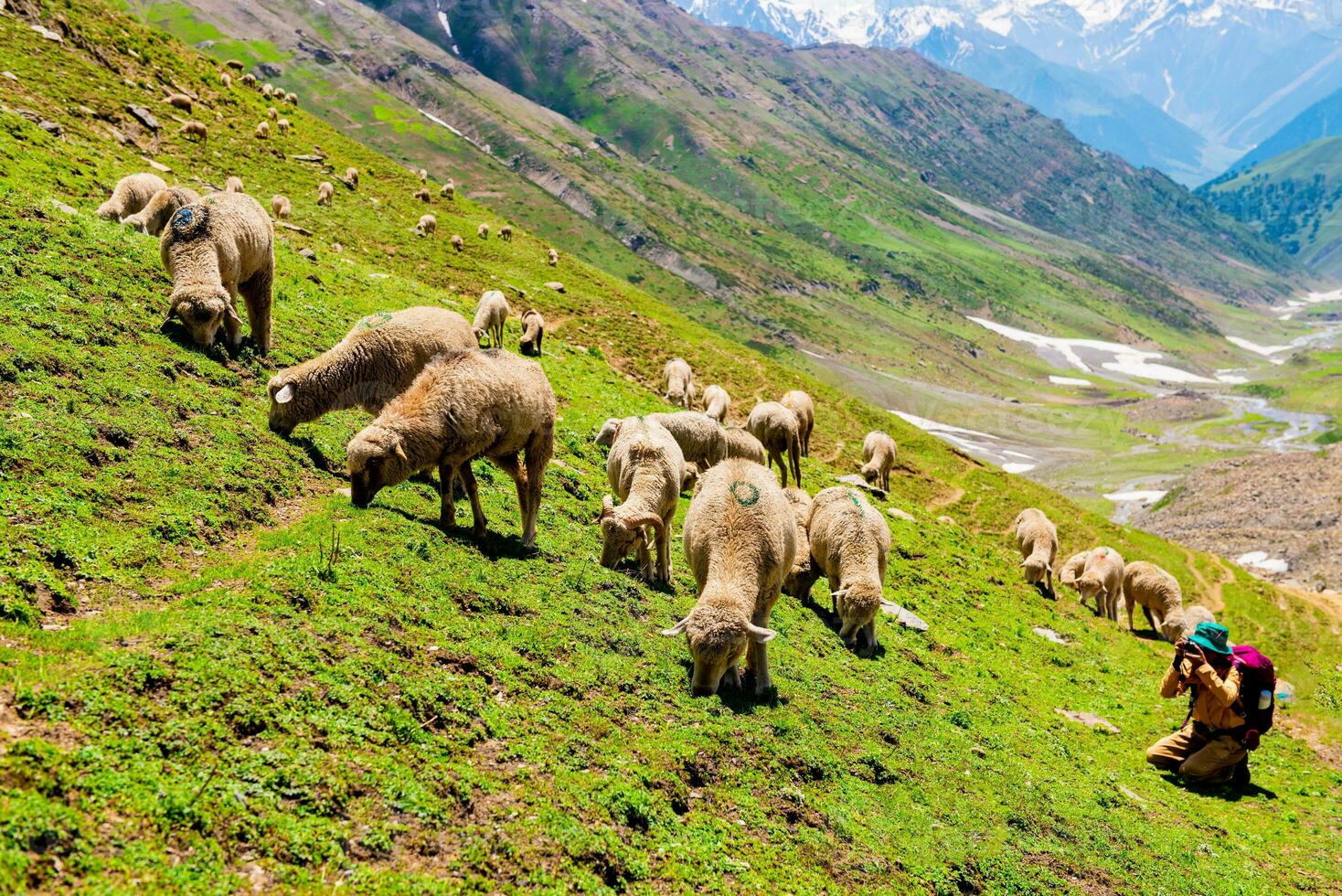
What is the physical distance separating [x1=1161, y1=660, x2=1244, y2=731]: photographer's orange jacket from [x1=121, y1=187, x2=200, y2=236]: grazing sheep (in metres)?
30.7

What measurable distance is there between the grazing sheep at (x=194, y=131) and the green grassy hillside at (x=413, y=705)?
22.9 m

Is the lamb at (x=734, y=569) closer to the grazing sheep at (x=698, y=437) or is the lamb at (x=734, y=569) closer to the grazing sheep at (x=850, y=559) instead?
the grazing sheep at (x=850, y=559)

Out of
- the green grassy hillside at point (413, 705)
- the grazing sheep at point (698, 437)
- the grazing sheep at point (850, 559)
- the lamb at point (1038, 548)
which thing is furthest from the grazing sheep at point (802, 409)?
the grazing sheep at point (850, 559)

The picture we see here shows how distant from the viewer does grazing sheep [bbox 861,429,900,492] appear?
43.1 meters

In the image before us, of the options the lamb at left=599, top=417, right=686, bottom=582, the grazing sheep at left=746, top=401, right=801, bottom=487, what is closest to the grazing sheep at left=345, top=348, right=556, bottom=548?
the lamb at left=599, top=417, right=686, bottom=582

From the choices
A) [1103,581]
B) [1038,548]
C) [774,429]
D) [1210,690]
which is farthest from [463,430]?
[1103,581]

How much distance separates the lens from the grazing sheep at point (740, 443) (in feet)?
85.9

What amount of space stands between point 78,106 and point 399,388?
3700 centimetres

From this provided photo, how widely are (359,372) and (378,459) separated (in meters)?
3.18

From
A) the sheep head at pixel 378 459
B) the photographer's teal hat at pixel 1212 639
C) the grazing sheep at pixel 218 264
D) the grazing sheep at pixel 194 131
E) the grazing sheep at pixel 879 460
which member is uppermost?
the grazing sheep at pixel 194 131

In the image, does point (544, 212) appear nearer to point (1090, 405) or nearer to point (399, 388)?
point (1090, 405)

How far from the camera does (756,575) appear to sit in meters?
13.3

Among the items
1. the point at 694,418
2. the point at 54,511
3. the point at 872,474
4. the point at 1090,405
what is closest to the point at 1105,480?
the point at 1090,405

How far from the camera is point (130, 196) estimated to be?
2597cm
